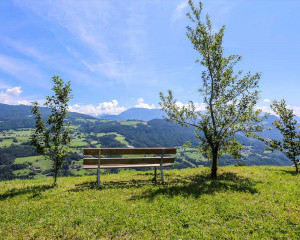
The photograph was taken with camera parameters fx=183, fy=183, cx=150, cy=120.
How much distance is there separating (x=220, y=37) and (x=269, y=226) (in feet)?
35.0

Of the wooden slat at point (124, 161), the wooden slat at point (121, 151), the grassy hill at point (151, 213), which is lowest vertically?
the grassy hill at point (151, 213)

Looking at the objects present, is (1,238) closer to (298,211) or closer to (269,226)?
(269,226)

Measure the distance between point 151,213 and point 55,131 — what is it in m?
7.73

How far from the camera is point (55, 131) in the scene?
10.8 meters

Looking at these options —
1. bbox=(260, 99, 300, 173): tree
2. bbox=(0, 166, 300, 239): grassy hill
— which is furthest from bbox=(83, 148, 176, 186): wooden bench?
bbox=(260, 99, 300, 173): tree

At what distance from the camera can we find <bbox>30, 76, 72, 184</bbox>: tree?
10430 millimetres

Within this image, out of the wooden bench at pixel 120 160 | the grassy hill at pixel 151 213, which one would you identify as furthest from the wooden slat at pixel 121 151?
the grassy hill at pixel 151 213

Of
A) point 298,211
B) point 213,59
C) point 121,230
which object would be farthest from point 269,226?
point 213,59

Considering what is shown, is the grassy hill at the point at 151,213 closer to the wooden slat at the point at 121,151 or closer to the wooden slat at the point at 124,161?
the wooden slat at the point at 124,161

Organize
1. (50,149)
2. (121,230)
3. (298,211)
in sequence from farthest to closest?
1. (50,149)
2. (298,211)
3. (121,230)

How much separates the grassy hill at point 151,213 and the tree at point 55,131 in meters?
2.28

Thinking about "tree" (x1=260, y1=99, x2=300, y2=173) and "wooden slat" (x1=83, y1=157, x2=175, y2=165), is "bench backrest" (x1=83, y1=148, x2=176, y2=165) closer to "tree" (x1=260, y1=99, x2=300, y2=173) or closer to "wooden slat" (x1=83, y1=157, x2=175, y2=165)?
"wooden slat" (x1=83, y1=157, x2=175, y2=165)

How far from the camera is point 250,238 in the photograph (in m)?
4.82

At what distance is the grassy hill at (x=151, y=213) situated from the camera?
5.05 m
